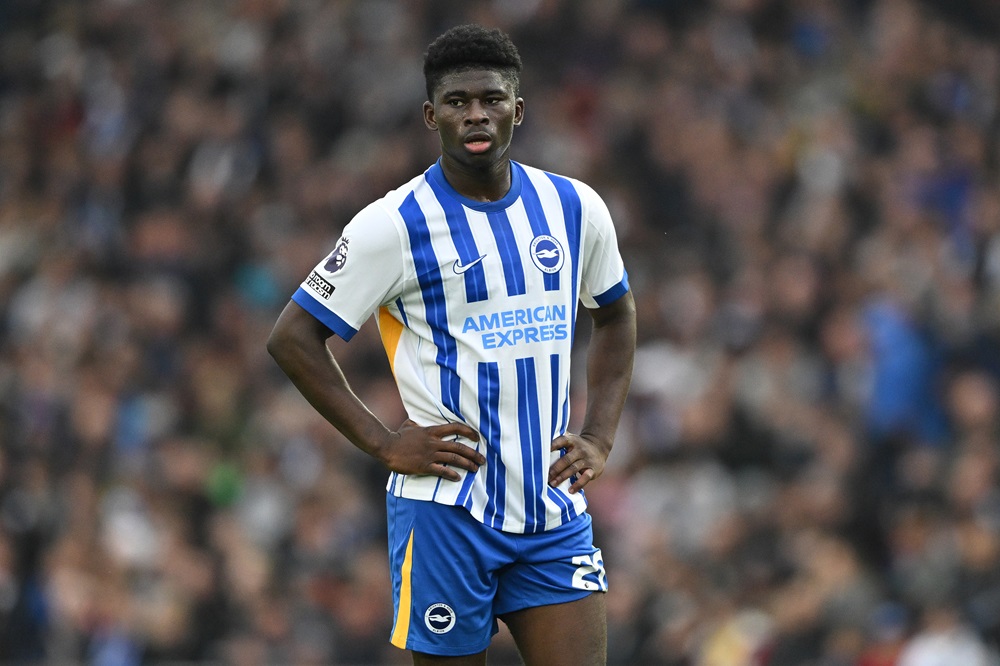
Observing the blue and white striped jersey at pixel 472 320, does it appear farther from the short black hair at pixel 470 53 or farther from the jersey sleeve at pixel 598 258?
the short black hair at pixel 470 53

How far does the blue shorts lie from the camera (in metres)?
4.54

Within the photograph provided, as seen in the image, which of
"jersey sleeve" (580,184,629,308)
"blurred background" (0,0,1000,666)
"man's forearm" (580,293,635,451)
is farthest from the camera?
"blurred background" (0,0,1000,666)

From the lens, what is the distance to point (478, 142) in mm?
4535

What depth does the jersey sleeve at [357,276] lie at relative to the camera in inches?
178

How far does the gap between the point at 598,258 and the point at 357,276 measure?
77 cm

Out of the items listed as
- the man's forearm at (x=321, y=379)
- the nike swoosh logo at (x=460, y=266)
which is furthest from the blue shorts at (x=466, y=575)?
the nike swoosh logo at (x=460, y=266)

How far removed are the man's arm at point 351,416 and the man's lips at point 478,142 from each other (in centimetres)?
66

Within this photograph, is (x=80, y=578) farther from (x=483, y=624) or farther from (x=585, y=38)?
(x=483, y=624)

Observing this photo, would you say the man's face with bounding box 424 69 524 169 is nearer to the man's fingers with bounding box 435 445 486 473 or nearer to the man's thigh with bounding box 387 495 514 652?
the man's fingers with bounding box 435 445 486 473

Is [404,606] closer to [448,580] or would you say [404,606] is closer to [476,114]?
[448,580]

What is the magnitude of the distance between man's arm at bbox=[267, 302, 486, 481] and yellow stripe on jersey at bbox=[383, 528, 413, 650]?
0.76 feet

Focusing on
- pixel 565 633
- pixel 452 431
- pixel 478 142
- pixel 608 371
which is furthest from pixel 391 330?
pixel 565 633

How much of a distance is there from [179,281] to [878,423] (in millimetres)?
5752

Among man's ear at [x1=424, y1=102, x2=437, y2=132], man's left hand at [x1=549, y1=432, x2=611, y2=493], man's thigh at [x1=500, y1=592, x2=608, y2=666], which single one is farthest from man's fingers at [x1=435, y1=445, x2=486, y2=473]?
man's ear at [x1=424, y1=102, x2=437, y2=132]
